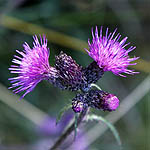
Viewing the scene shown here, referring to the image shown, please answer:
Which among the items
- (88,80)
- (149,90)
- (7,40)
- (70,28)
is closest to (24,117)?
(7,40)

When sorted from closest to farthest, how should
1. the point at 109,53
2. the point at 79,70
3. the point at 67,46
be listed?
the point at 109,53 → the point at 79,70 → the point at 67,46

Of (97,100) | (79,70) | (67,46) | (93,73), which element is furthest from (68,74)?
(67,46)

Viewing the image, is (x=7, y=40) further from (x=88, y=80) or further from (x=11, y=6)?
(x=88, y=80)

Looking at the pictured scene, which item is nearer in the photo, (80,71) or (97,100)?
(97,100)

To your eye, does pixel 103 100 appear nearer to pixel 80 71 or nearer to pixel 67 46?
pixel 80 71

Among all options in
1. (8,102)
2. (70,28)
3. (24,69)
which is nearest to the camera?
(24,69)

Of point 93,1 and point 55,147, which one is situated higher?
point 93,1

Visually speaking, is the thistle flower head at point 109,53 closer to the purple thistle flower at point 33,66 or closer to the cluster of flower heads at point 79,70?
the cluster of flower heads at point 79,70
